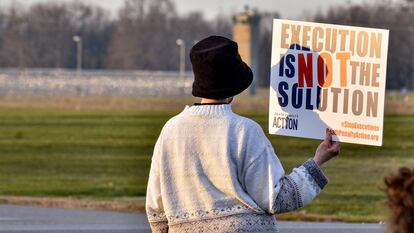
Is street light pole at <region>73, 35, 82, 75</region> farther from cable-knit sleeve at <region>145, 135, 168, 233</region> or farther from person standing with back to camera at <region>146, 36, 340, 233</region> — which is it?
person standing with back to camera at <region>146, 36, 340, 233</region>

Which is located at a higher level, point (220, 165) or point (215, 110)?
point (215, 110)

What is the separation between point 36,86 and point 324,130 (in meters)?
108

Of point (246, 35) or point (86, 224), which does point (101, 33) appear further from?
point (86, 224)

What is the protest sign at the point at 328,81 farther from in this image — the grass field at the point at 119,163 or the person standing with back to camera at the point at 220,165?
the grass field at the point at 119,163

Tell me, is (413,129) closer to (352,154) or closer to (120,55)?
(352,154)

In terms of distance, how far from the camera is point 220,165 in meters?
4.60

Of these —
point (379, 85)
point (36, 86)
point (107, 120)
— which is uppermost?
point (379, 85)

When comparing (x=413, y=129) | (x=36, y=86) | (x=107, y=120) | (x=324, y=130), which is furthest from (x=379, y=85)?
(x=36, y=86)

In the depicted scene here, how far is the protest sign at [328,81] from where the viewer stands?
500 cm

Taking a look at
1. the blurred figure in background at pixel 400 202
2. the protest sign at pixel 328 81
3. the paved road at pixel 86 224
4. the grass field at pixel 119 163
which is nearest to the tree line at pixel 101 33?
the grass field at pixel 119 163

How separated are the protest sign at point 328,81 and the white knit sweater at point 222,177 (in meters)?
0.42

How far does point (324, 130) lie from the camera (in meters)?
5.10

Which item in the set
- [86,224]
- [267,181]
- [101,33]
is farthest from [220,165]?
[101,33]

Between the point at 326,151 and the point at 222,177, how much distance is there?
521 millimetres
